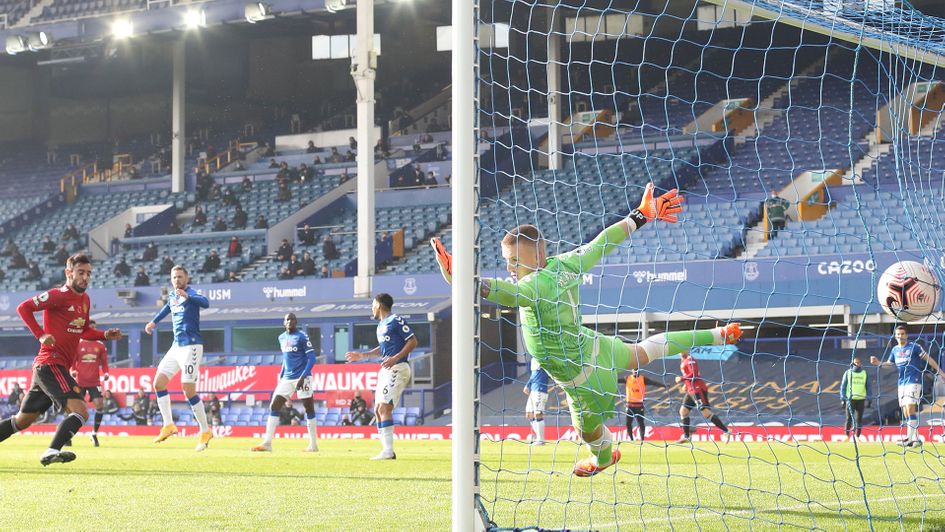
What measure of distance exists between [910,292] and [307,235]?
81.5 ft

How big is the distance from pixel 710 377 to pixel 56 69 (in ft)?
90.8

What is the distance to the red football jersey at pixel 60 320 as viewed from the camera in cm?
956

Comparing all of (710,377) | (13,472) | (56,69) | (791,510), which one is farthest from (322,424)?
(56,69)

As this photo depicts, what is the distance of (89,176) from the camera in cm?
3803

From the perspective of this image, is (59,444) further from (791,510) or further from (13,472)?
(791,510)

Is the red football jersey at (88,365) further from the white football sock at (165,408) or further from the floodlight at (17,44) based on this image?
the floodlight at (17,44)

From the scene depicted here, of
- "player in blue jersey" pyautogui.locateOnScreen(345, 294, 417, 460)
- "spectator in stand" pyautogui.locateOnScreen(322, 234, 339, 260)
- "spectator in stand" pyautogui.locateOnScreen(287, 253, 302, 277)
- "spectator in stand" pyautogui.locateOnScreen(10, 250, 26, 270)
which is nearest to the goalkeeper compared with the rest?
"player in blue jersey" pyautogui.locateOnScreen(345, 294, 417, 460)

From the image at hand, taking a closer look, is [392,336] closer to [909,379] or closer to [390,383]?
[390,383]

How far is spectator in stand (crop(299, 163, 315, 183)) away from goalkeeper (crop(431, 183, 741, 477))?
26.9 meters

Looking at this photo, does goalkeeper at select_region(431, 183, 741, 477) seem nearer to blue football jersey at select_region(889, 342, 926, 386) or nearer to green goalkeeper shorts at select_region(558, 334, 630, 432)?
green goalkeeper shorts at select_region(558, 334, 630, 432)

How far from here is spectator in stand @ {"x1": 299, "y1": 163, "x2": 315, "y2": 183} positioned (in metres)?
33.6

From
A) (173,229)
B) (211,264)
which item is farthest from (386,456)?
(173,229)

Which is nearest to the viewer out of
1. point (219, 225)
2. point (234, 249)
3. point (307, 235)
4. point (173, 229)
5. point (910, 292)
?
point (910, 292)

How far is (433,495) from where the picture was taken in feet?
26.8
